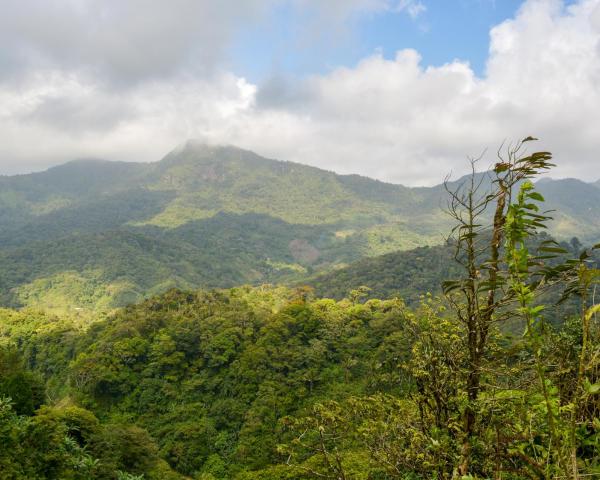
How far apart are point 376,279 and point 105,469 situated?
233 feet

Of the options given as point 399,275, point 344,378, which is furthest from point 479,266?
point 399,275

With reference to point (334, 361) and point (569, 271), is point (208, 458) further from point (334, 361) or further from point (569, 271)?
point (569, 271)

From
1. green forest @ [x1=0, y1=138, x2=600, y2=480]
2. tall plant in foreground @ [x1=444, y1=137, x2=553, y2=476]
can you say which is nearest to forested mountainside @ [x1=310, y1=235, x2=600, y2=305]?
green forest @ [x1=0, y1=138, x2=600, y2=480]

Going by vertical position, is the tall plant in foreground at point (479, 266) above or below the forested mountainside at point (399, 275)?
above

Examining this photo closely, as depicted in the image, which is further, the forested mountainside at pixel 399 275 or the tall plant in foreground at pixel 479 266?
the forested mountainside at pixel 399 275

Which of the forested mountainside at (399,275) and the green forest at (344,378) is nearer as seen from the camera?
the green forest at (344,378)

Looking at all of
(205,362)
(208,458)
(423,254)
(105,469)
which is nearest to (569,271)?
(105,469)

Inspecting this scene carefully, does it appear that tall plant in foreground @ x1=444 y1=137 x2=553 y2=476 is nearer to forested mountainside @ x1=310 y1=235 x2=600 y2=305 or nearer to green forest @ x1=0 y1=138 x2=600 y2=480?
green forest @ x1=0 y1=138 x2=600 y2=480

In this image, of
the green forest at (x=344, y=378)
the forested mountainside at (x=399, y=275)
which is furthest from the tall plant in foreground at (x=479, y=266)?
the forested mountainside at (x=399, y=275)

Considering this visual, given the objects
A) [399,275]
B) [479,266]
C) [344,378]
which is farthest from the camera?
[399,275]

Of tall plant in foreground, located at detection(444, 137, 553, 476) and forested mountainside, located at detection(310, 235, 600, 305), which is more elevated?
tall plant in foreground, located at detection(444, 137, 553, 476)

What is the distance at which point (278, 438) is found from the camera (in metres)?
24.8

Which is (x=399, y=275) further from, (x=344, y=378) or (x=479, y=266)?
(x=479, y=266)

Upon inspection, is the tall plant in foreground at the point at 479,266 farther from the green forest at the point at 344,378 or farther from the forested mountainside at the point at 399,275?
the forested mountainside at the point at 399,275
